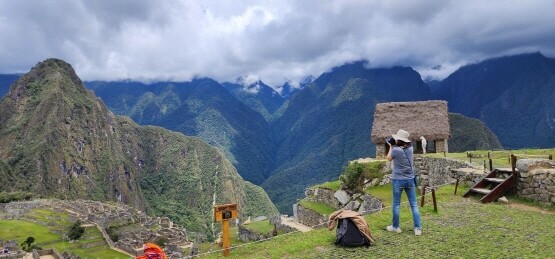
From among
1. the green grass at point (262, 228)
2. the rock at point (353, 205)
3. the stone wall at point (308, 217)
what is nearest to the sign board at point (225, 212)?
the rock at point (353, 205)

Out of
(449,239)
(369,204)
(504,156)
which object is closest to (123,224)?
(369,204)

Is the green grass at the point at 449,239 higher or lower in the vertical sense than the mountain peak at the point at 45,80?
lower

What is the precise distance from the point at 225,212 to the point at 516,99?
17554 cm

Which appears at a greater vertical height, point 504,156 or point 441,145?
point 441,145

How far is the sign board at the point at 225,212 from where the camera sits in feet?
26.6

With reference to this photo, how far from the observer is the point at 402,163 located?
332 inches

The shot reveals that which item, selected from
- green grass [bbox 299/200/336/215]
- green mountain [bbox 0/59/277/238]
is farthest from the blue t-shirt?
green mountain [bbox 0/59/277/238]

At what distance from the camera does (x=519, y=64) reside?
17612 centimetres

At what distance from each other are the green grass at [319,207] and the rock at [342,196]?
699 mm

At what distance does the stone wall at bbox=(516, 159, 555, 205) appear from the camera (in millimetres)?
10344

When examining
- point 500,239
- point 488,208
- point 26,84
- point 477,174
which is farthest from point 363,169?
point 26,84

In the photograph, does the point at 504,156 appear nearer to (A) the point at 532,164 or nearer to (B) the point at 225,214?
(A) the point at 532,164

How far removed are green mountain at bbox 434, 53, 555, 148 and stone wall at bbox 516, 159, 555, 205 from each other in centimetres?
11624

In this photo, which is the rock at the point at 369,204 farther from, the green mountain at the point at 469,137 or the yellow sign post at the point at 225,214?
the green mountain at the point at 469,137
